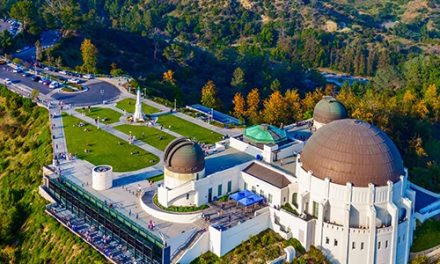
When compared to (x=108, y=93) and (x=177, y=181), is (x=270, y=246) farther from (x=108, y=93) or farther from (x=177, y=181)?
(x=108, y=93)

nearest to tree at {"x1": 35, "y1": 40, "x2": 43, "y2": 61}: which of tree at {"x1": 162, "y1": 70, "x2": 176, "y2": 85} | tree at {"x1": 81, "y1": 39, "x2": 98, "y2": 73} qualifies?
tree at {"x1": 81, "y1": 39, "x2": 98, "y2": 73}

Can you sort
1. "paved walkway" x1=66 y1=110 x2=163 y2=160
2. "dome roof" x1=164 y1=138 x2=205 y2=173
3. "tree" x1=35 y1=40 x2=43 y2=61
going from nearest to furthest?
1. "dome roof" x1=164 y1=138 x2=205 y2=173
2. "paved walkway" x1=66 y1=110 x2=163 y2=160
3. "tree" x1=35 y1=40 x2=43 y2=61

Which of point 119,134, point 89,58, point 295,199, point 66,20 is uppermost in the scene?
point 66,20

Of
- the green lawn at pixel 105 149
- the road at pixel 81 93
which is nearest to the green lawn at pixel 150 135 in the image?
the green lawn at pixel 105 149

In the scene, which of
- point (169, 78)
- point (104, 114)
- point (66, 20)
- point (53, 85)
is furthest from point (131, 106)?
point (66, 20)

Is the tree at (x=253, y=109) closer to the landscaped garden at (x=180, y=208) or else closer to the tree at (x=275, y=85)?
the tree at (x=275, y=85)

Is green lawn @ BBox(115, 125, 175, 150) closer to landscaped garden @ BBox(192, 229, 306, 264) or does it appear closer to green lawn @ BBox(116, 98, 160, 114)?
green lawn @ BBox(116, 98, 160, 114)

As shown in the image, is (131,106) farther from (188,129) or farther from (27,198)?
(27,198)
